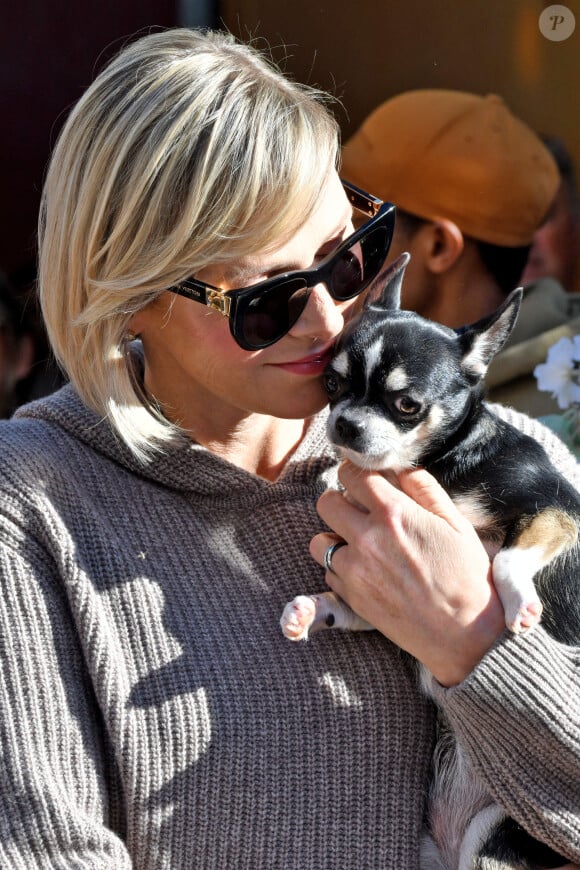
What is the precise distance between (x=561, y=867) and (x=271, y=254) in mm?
981

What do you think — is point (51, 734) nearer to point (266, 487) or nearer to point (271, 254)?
point (266, 487)

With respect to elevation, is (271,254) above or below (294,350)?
above

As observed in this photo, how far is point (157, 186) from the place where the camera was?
156 centimetres

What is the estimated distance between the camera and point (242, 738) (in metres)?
1.48

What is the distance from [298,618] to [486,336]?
566 mm

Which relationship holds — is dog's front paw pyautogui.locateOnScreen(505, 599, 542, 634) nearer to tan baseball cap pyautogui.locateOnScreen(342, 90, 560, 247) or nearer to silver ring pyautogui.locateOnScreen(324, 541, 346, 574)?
silver ring pyautogui.locateOnScreen(324, 541, 346, 574)

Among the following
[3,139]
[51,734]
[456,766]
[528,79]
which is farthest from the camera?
[3,139]

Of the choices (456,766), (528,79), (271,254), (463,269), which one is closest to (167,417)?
(271,254)

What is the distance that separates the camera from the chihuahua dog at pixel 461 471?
60.6 inches

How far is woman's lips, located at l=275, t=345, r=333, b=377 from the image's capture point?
164cm

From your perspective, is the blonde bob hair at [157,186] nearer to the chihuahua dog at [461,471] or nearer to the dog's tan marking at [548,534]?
the chihuahua dog at [461,471]

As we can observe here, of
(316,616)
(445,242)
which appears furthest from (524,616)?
(445,242)

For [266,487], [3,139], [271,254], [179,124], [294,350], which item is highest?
[179,124]

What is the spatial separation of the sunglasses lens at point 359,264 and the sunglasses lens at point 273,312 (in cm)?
7
